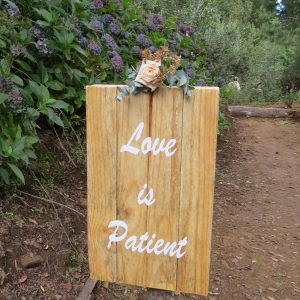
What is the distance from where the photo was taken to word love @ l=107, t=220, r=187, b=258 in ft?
4.73

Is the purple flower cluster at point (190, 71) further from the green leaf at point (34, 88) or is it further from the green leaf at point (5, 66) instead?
the green leaf at point (5, 66)

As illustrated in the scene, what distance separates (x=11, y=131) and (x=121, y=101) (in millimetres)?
1007

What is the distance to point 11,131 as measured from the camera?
2193mm

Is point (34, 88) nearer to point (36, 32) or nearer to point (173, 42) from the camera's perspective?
point (36, 32)

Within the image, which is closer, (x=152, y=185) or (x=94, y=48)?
(x=152, y=185)

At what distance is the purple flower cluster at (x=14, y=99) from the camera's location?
2.13 meters

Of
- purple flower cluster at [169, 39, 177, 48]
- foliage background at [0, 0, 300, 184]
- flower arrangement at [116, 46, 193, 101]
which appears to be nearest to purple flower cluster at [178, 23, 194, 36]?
foliage background at [0, 0, 300, 184]

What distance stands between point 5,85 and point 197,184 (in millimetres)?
1182

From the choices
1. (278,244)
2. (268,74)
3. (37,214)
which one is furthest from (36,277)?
(268,74)

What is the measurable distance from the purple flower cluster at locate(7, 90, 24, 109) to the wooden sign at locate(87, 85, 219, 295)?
86cm

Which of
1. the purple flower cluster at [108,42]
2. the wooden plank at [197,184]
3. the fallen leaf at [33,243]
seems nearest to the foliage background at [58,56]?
the purple flower cluster at [108,42]

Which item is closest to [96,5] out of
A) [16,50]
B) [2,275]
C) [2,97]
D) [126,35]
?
[126,35]

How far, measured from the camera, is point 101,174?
1.44 metres

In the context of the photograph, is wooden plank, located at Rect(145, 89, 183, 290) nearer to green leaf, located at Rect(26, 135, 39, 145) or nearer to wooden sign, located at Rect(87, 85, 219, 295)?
wooden sign, located at Rect(87, 85, 219, 295)
